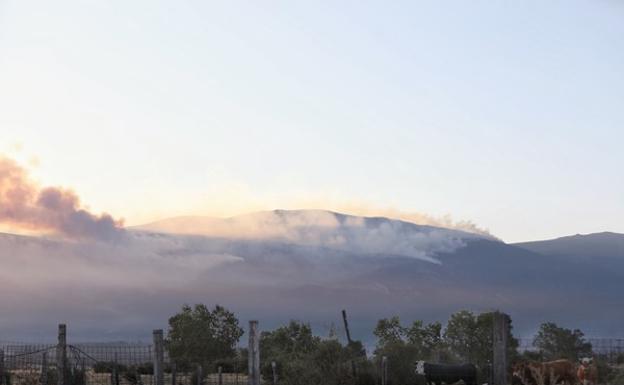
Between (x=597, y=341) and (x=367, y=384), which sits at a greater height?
(x=597, y=341)

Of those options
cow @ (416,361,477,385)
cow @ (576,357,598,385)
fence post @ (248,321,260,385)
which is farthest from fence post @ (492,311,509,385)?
cow @ (416,361,477,385)

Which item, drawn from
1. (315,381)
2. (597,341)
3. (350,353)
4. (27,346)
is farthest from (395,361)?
(27,346)

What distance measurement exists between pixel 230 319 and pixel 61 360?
144 ft

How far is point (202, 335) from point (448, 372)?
33422mm

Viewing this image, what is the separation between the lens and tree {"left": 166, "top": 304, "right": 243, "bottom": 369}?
67.2m

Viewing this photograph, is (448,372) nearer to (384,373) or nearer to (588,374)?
(384,373)

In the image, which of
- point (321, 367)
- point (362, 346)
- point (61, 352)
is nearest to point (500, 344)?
point (61, 352)

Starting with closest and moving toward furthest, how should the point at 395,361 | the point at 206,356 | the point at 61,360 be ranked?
the point at 61,360
the point at 395,361
the point at 206,356

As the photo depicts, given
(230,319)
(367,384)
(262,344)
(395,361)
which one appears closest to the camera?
(367,384)

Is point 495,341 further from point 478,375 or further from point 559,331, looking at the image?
point 559,331

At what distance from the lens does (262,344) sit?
62.4 m

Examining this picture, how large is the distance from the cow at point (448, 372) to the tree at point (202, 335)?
30101mm

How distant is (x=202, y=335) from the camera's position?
224 ft

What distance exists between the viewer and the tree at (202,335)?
221ft
